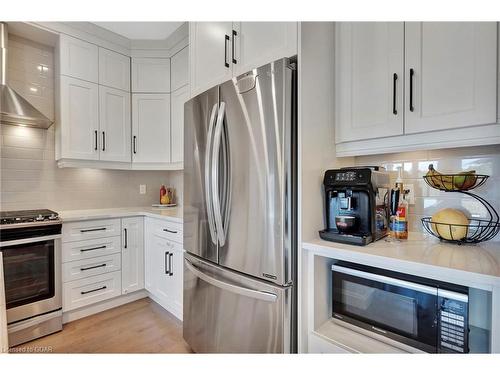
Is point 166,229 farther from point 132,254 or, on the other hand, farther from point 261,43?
point 261,43

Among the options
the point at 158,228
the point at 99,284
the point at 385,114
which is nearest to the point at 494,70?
the point at 385,114

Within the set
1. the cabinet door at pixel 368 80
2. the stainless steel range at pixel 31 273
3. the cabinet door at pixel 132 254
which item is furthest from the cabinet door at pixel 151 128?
the cabinet door at pixel 368 80

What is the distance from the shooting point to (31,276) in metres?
1.85

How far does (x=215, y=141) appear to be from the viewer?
1.37m

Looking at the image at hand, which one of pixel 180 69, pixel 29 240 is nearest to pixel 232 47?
pixel 180 69

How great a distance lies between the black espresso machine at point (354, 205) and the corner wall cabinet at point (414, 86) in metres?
0.23

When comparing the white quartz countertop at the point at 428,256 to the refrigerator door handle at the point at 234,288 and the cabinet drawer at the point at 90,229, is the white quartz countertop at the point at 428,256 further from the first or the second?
the cabinet drawer at the point at 90,229

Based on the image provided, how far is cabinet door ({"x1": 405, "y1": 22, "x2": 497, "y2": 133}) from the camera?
0.94 meters

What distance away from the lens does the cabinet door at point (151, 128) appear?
2.63m

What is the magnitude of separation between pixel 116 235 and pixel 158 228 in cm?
43

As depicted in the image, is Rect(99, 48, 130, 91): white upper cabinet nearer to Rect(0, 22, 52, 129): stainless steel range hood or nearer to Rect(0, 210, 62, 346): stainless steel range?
Rect(0, 22, 52, 129): stainless steel range hood

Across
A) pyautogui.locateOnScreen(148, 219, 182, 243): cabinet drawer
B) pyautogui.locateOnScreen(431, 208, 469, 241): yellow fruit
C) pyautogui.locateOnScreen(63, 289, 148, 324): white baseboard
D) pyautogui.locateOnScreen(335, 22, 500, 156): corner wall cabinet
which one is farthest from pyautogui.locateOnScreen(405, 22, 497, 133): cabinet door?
pyautogui.locateOnScreen(63, 289, 148, 324): white baseboard

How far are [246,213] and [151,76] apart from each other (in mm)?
2210

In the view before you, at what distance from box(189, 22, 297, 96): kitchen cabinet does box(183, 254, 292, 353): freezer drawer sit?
1123 mm
